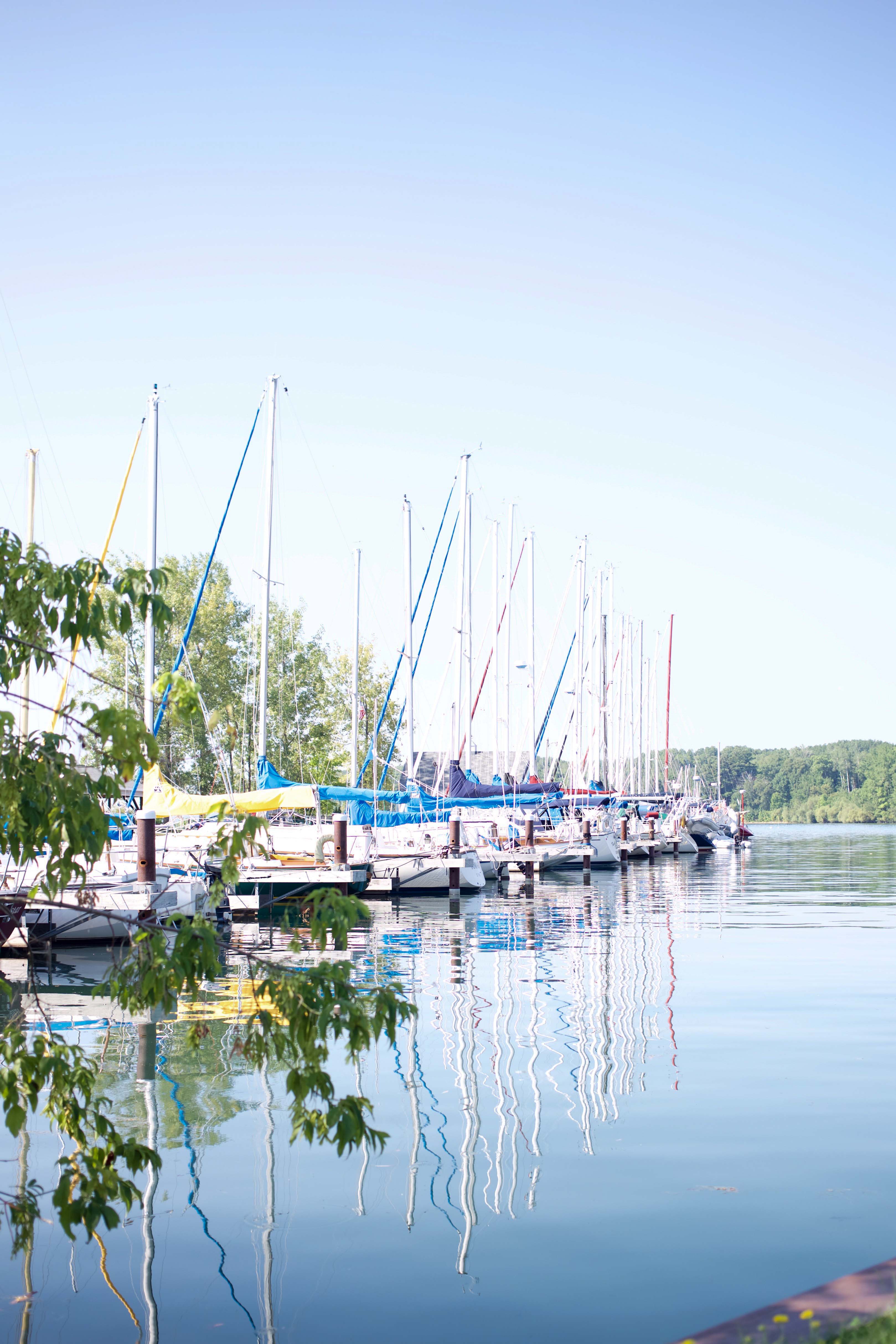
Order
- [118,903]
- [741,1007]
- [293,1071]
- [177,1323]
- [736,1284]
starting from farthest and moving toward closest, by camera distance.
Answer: [118,903]
[741,1007]
[736,1284]
[177,1323]
[293,1071]

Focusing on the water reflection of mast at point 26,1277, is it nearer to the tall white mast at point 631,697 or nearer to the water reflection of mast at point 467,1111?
the water reflection of mast at point 467,1111

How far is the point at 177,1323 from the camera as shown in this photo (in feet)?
25.9

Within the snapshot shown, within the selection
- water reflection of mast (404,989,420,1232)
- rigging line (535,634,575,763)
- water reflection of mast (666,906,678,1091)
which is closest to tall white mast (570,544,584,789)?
rigging line (535,634,575,763)

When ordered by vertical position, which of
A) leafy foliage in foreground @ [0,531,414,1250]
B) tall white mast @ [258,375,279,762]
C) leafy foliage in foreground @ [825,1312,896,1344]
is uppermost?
tall white mast @ [258,375,279,762]

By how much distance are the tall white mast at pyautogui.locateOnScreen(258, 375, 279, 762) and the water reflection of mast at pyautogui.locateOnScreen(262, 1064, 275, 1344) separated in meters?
29.0

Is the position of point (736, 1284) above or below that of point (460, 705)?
below

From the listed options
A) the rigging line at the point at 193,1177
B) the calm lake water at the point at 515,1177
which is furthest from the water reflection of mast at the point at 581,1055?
the rigging line at the point at 193,1177

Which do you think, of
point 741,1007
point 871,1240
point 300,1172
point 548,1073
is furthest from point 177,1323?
point 741,1007

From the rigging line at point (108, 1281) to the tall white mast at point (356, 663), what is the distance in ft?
149

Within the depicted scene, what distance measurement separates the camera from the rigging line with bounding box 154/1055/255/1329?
838 cm

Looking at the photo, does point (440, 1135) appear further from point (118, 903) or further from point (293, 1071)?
point (118, 903)

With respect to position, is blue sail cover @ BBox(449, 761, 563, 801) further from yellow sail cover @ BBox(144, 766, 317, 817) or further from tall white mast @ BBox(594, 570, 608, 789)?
tall white mast @ BBox(594, 570, 608, 789)

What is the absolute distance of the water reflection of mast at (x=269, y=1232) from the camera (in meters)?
7.96

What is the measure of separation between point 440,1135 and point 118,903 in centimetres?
1732
